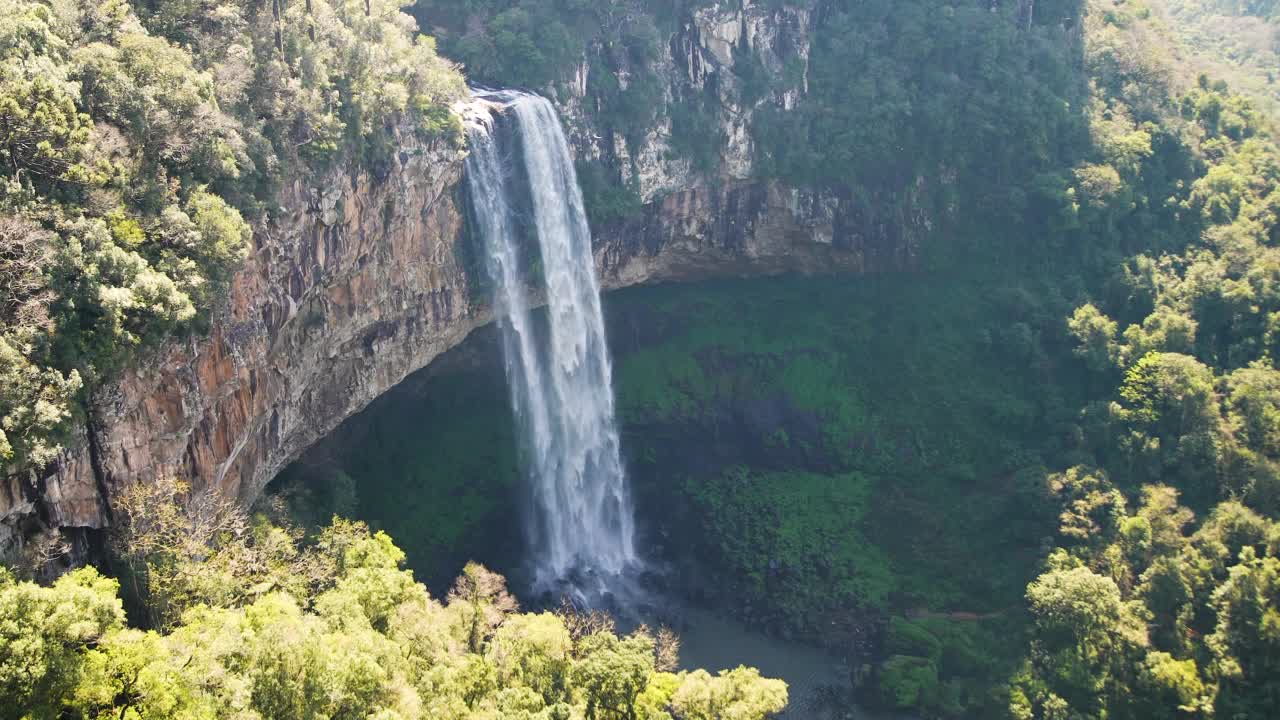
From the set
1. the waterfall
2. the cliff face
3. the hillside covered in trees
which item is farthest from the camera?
the waterfall

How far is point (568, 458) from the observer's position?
35.7 m

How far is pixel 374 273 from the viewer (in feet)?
91.4

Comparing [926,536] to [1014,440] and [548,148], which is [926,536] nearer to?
[1014,440]

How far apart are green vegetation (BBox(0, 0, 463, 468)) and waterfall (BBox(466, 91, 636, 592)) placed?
23.5 feet

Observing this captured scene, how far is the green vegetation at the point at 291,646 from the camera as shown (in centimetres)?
1384

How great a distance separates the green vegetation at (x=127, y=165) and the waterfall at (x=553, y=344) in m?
7.15

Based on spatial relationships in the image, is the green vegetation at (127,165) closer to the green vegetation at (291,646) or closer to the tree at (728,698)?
the green vegetation at (291,646)

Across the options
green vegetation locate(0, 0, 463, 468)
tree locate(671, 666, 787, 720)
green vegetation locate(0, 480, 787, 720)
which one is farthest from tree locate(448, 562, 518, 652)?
green vegetation locate(0, 0, 463, 468)

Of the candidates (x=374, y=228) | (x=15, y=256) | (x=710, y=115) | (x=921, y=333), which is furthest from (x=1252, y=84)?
(x=15, y=256)

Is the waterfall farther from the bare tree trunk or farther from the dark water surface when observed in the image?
the bare tree trunk

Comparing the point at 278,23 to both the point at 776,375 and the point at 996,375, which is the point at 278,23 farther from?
the point at 996,375

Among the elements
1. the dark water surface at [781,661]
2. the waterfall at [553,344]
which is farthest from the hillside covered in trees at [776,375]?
the waterfall at [553,344]

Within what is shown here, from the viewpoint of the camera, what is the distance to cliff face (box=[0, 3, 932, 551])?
1828cm

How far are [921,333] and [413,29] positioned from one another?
22.2 metres
